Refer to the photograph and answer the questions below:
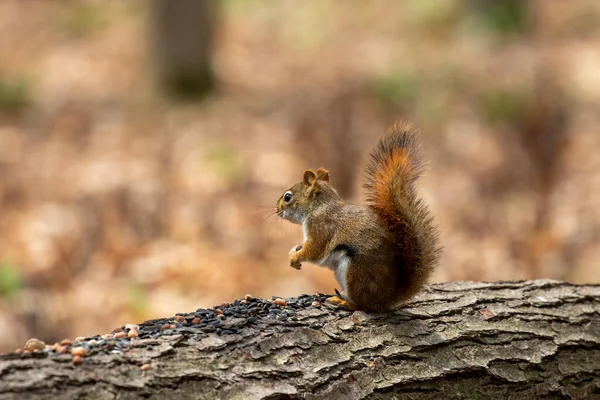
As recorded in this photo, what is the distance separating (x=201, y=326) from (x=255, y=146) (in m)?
4.69

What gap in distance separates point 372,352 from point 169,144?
16.2 feet

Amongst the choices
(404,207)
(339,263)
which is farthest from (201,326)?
(404,207)

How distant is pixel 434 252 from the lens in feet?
8.51

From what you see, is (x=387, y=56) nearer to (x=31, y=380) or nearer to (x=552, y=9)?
(x=552, y=9)

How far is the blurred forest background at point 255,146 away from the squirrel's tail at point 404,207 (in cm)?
222

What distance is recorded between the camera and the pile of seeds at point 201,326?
83.2 inches

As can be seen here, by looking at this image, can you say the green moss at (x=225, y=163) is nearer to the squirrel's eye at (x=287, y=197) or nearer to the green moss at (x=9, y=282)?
the green moss at (x=9, y=282)

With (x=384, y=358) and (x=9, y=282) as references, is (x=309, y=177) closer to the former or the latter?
(x=384, y=358)

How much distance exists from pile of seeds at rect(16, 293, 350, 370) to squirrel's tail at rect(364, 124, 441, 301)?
242 mm

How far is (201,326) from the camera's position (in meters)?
2.35

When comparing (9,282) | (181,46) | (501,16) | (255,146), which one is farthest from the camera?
(501,16)

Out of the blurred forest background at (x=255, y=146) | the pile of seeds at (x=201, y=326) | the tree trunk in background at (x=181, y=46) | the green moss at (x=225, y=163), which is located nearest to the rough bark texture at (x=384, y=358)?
the pile of seeds at (x=201, y=326)

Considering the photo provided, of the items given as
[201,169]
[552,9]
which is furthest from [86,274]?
[552,9]

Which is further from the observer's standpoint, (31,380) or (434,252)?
(434,252)
